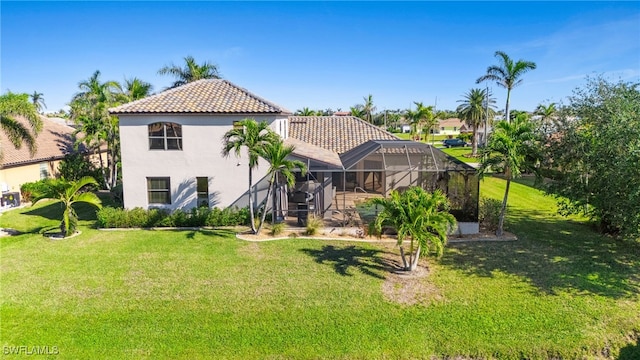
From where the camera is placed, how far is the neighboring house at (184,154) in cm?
1986

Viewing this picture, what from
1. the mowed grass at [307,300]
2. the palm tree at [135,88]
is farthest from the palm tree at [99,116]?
the mowed grass at [307,300]

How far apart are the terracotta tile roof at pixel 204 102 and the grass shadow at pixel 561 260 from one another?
1206cm

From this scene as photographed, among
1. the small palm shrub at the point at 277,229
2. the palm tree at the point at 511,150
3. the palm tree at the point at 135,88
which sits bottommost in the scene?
the small palm shrub at the point at 277,229

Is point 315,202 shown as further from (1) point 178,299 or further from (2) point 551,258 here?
(2) point 551,258

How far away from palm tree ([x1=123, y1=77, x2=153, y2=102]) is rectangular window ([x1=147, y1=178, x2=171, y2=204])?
14766 mm

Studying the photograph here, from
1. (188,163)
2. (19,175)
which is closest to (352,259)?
(188,163)

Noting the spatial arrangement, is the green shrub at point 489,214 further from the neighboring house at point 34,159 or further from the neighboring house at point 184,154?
the neighboring house at point 34,159

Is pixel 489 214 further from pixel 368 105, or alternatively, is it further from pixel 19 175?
pixel 368 105

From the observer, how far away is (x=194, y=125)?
65.5 feet

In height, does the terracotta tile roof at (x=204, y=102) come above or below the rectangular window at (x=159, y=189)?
above

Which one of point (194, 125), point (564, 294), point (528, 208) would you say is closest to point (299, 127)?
point (194, 125)

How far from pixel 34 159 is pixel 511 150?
30.4m

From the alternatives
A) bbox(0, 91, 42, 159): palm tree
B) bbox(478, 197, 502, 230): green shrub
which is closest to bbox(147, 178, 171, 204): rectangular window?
bbox(0, 91, 42, 159): palm tree

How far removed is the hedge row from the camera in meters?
19.5
